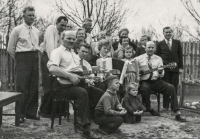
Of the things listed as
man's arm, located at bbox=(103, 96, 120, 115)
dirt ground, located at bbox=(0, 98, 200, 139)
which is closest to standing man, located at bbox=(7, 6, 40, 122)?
dirt ground, located at bbox=(0, 98, 200, 139)

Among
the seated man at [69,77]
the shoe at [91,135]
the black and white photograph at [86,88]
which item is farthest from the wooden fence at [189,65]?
the shoe at [91,135]

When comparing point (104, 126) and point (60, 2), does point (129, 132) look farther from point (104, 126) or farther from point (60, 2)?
point (60, 2)

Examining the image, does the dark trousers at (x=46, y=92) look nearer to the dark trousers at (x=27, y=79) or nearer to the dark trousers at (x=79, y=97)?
the dark trousers at (x=27, y=79)

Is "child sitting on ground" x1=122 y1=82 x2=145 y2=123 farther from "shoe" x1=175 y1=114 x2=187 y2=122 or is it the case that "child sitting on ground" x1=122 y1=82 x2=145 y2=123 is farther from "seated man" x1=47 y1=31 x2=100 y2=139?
"seated man" x1=47 y1=31 x2=100 y2=139

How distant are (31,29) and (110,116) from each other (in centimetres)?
250

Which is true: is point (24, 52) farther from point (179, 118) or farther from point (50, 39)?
point (179, 118)

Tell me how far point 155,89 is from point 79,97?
8.77 ft

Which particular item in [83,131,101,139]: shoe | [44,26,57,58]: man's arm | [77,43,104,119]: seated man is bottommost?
[83,131,101,139]: shoe

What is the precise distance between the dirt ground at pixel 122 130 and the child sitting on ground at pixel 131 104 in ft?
0.54

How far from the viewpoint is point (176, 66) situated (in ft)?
25.4

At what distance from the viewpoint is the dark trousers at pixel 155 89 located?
21.8 feet

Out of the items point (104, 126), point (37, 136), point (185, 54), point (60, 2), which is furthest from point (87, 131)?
point (60, 2)

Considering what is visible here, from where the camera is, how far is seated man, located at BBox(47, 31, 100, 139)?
479 cm

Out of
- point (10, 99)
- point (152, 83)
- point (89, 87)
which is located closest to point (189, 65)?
point (152, 83)
